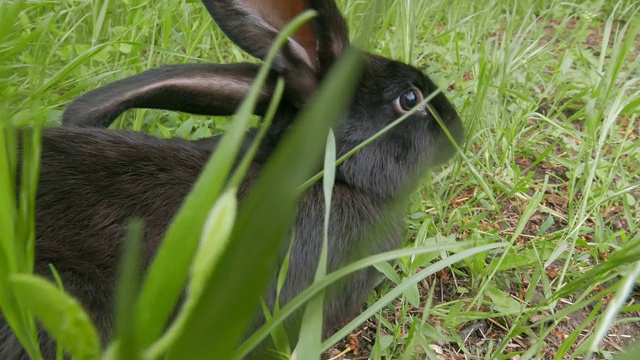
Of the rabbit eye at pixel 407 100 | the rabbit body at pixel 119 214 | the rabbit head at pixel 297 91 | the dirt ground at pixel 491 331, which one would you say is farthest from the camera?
the rabbit eye at pixel 407 100

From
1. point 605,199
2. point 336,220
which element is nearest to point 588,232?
point 605,199

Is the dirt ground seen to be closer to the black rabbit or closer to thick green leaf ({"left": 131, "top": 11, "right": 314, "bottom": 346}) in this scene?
the black rabbit

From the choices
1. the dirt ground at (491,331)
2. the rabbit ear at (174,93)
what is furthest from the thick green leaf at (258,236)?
the rabbit ear at (174,93)

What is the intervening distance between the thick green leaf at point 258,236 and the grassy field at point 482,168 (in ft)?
3.39

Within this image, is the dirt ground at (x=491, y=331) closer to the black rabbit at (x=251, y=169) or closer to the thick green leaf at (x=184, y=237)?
the black rabbit at (x=251, y=169)

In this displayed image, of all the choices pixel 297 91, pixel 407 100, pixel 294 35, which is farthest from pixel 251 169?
pixel 407 100

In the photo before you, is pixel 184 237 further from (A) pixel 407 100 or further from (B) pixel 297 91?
(A) pixel 407 100

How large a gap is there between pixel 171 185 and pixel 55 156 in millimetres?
350

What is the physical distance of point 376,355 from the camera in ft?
6.41

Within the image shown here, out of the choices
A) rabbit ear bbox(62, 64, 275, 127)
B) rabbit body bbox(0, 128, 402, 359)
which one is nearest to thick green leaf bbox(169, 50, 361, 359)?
rabbit body bbox(0, 128, 402, 359)

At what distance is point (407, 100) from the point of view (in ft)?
8.29

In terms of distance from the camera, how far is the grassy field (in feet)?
7.09

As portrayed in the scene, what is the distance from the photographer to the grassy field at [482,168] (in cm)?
216

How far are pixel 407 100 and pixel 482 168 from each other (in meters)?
0.67
